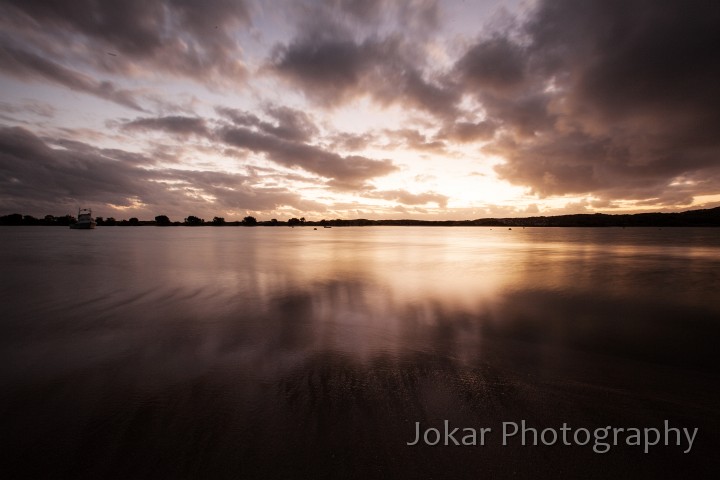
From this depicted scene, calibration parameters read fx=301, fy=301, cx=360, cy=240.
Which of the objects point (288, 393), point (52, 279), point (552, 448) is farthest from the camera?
point (52, 279)

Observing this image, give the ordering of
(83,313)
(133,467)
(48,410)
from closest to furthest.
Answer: (133,467), (48,410), (83,313)

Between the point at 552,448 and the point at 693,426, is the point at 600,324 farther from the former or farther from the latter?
the point at 552,448

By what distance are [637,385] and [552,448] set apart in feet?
10.6

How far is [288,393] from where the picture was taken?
18.2ft

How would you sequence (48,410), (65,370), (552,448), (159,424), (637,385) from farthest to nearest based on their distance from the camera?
(65,370)
(637,385)
(48,410)
(159,424)
(552,448)

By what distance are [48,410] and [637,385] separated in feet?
35.3

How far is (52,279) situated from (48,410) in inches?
737

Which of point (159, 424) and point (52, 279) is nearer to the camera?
point (159, 424)

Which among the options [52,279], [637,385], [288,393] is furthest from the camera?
[52,279]

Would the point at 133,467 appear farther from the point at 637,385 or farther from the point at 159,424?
the point at 637,385

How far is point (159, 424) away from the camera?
470 centimetres

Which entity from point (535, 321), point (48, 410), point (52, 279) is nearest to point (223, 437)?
point (48, 410)

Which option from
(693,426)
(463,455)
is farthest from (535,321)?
(463,455)

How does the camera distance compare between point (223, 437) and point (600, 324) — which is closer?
point (223, 437)
